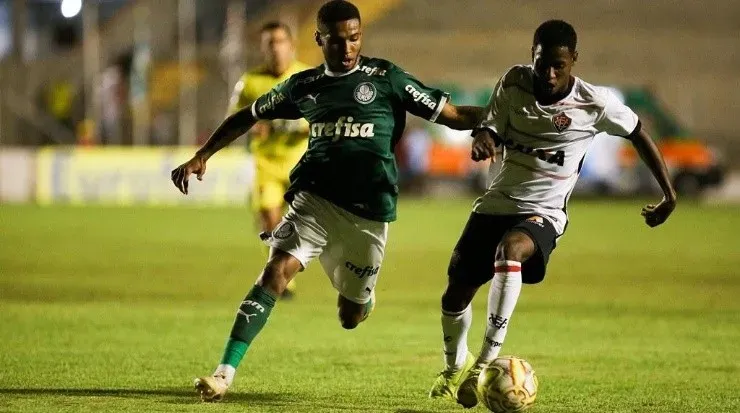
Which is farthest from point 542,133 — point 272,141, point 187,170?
point 272,141

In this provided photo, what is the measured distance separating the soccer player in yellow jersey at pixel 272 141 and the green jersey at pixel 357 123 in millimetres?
5587

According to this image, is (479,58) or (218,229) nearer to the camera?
(218,229)

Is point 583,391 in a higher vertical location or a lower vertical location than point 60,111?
higher

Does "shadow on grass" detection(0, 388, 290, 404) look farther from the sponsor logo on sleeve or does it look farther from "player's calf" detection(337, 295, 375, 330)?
the sponsor logo on sleeve

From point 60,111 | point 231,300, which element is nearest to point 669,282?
point 231,300

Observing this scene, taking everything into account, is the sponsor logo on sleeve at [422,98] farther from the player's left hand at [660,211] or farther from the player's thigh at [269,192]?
the player's thigh at [269,192]

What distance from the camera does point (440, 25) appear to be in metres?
45.4

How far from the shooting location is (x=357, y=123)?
7.85 meters

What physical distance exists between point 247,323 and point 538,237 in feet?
5.47

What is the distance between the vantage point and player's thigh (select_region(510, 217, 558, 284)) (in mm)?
7598

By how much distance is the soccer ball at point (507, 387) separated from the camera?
23.2ft

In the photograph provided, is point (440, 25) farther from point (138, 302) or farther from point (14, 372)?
point (14, 372)

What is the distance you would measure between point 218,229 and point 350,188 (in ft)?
53.0

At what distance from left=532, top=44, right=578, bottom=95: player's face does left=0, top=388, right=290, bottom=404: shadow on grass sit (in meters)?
2.28
